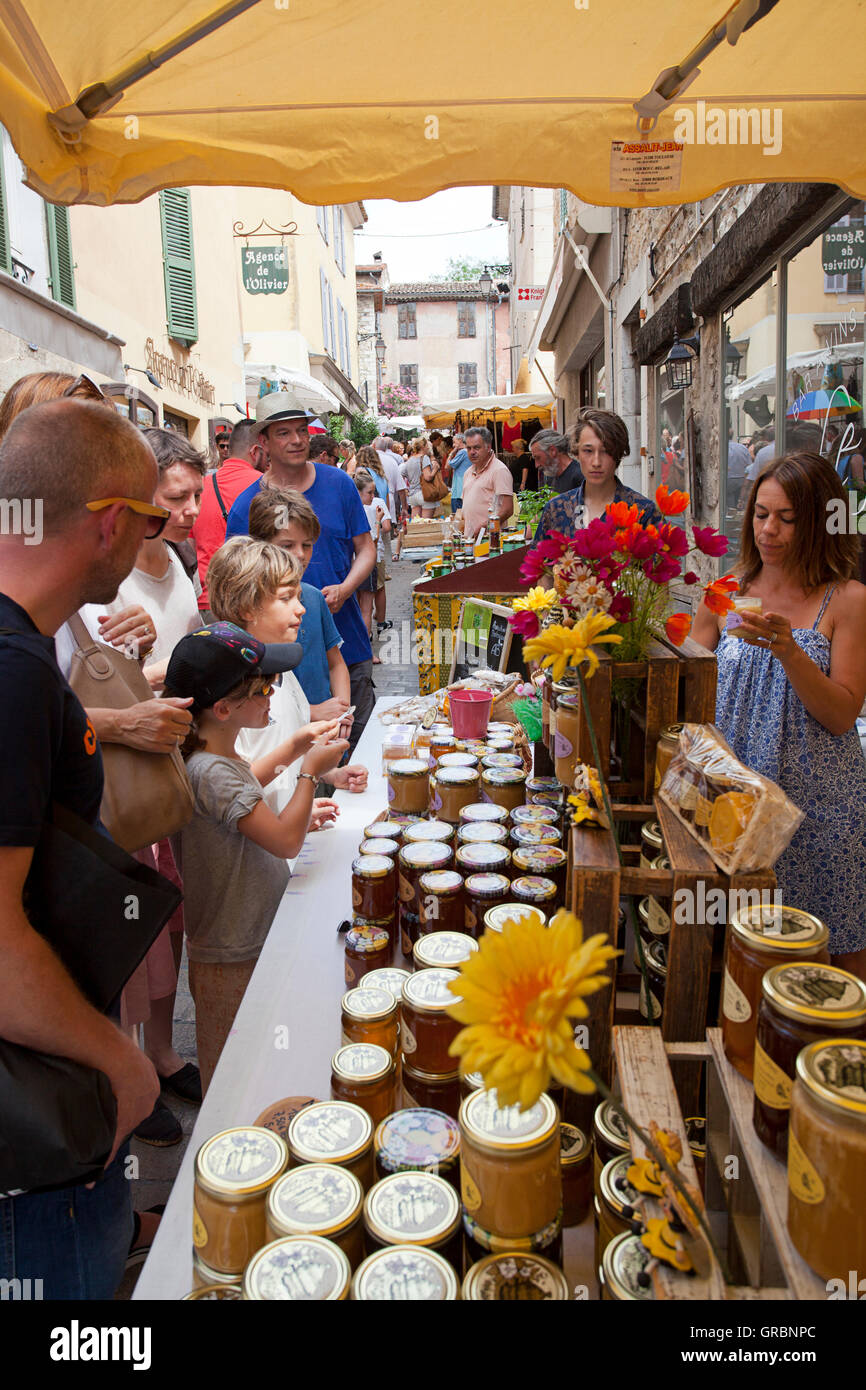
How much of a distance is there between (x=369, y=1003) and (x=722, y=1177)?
59 centimetres

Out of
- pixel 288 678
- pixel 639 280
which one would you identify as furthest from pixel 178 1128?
pixel 639 280

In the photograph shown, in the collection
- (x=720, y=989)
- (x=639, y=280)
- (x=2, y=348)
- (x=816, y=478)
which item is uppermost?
(x=639, y=280)

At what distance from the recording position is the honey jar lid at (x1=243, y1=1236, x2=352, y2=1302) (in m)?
0.91

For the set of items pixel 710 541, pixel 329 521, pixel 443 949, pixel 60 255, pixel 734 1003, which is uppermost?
pixel 60 255

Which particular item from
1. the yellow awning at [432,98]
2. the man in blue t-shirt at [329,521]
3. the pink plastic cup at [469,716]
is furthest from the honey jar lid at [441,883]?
the man in blue t-shirt at [329,521]

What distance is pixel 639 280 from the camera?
8.77m

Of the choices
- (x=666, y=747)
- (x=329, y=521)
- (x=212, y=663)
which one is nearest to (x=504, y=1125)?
(x=666, y=747)

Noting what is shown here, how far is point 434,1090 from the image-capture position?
1.33 metres

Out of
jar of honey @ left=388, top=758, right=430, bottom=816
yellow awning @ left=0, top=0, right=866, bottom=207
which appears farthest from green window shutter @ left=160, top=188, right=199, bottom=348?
jar of honey @ left=388, top=758, right=430, bottom=816

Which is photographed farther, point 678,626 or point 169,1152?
point 169,1152

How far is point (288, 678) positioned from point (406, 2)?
81.0 inches

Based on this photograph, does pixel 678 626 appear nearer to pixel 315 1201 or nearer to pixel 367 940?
pixel 367 940

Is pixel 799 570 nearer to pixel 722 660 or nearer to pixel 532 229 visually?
pixel 722 660

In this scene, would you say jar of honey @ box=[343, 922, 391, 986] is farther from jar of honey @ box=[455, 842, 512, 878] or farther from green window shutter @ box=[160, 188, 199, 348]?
green window shutter @ box=[160, 188, 199, 348]
